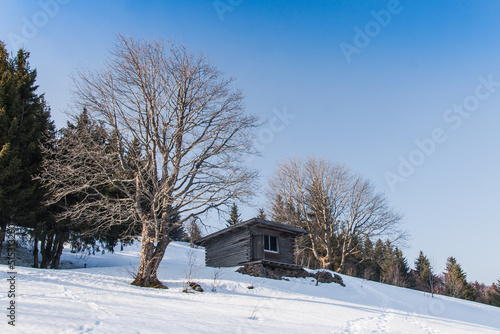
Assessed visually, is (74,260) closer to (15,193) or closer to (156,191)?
(15,193)

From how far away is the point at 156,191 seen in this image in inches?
543

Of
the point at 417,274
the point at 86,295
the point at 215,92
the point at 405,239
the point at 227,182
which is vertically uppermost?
the point at 215,92

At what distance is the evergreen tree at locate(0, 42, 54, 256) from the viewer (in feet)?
53.6

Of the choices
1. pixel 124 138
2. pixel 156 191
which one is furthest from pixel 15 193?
pixel 156 191

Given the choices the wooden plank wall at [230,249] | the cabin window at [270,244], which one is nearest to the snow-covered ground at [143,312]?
the wooden plank wall at [230,249]

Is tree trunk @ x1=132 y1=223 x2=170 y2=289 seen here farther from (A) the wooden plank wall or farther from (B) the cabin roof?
(A) the wooden plank wall

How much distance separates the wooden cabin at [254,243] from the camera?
2177cm

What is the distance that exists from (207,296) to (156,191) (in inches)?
195

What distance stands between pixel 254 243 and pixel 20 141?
15.6 metres

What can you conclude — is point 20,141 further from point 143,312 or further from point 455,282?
point 455,282

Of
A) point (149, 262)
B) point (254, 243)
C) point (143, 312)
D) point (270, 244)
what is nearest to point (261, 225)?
point (254, 243)

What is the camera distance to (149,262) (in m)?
13.3

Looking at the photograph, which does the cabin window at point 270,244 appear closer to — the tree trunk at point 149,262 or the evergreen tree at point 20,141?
the tree trunk at point 149,262

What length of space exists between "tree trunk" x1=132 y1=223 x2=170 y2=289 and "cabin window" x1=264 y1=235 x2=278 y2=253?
34.7ft
